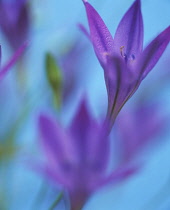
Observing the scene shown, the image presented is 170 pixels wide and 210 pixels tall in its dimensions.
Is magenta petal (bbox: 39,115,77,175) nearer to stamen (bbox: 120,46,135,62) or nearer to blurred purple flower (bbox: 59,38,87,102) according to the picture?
stamen (bbox: 120,46,135,62)

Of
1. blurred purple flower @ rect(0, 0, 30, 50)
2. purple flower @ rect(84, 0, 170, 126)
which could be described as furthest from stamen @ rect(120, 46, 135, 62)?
blurred purple flower @ rect(0, 0, 30, 50)

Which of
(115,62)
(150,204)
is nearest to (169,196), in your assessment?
(150,204)

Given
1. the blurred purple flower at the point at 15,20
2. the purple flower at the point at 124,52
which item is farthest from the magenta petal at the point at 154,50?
the blurred purple flower at the point at 15,20

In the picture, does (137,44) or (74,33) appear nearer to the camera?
(137,44)

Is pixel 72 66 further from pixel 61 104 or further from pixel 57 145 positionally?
pixel 57 145

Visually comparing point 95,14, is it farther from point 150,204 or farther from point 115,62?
point 150,204

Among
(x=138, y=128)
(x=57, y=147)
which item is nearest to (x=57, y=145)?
(x=57, y=147)
